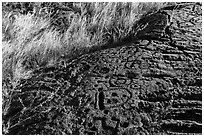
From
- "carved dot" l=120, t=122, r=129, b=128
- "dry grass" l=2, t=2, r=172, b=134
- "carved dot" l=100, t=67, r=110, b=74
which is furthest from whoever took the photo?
"dry grass" l=2, t=2, r=172, b=134

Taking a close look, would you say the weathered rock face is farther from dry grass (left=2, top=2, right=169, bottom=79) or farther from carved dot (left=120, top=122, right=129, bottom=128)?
dry grass (left=2, top=2, right=169, bottom=79)

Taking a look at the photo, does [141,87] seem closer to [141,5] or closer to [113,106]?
[113,106]

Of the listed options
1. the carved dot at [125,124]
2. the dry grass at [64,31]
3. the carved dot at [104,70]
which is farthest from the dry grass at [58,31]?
the carved dot at [125,124]

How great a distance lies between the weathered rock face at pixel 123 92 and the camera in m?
2.89

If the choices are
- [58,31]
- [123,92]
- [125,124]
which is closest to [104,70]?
[123,92]

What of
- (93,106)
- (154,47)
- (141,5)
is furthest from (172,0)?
(93,106)

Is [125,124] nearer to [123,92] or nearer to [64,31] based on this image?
[123,92]

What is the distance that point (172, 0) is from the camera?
4.50 m

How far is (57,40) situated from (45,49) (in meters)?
0.29

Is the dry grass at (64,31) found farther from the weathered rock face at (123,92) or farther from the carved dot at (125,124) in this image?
the carved dot at (125,124)

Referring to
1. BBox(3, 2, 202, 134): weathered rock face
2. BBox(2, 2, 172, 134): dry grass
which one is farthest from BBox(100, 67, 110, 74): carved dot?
BBox(2, 2, 172, 134): dry grass

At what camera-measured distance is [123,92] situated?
10.3ft

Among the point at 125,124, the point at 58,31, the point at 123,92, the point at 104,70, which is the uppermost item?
the point at 58,31

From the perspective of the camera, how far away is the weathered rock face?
9.49ft
